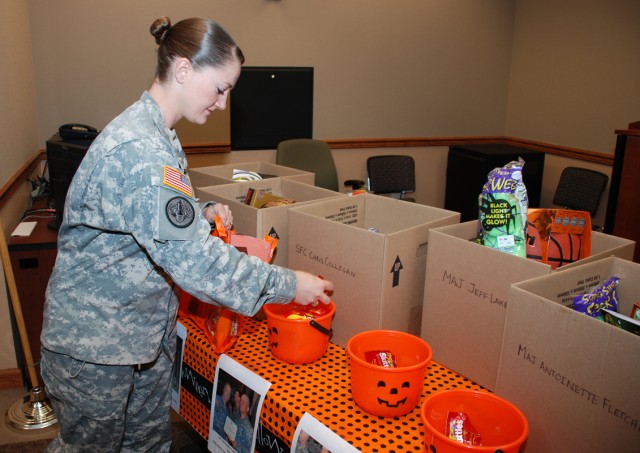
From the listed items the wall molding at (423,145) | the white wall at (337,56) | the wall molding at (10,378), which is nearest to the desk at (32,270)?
the wall molding at (10,378)

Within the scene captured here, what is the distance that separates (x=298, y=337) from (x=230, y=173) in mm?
1294

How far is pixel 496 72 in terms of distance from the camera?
5.27 m

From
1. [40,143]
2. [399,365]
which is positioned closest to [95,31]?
[40,143]

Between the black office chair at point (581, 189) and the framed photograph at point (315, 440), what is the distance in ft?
11.1

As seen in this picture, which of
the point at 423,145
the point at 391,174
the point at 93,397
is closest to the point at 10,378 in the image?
the point at 93,397

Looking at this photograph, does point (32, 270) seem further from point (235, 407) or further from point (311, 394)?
point (311, 394)

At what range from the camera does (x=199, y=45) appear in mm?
1224

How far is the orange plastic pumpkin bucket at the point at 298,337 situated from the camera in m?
1.38

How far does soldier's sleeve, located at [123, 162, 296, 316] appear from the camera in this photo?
112cm

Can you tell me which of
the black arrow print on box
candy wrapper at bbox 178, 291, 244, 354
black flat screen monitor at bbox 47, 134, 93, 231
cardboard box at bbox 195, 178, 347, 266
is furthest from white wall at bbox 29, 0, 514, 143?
the black arrow print on box

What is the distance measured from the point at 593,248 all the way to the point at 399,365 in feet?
2.25

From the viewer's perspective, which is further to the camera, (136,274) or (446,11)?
(446,11)

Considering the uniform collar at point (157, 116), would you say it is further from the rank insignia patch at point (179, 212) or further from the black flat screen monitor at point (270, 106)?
the black flat screen monitor at point (270, 106)

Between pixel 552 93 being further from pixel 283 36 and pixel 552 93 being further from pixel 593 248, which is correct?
pixel 593 248
